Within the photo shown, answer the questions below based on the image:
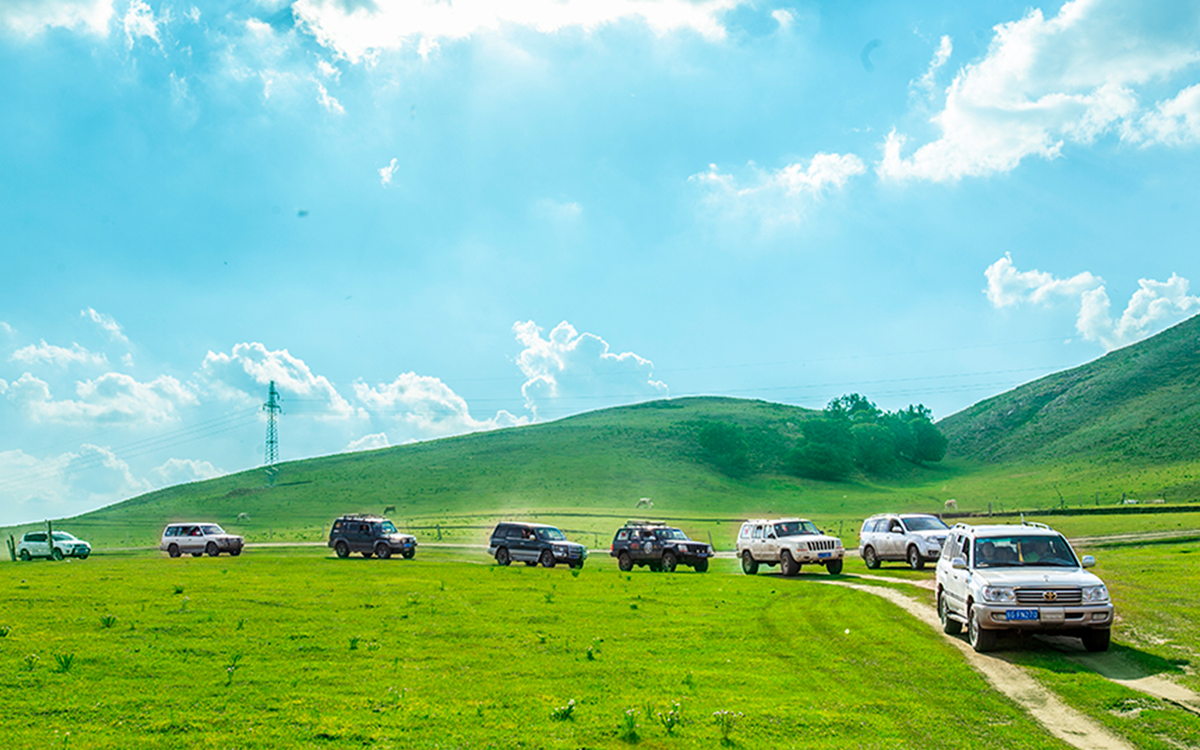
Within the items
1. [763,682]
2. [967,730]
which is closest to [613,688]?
[763,682]

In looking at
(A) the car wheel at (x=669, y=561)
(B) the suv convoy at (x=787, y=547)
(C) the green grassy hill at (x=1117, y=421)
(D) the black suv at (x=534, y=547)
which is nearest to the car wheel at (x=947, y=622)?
(B) the suv convoy at (x=787, y=547)

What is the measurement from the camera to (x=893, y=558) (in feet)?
110

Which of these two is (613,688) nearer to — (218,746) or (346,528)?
(218,746)

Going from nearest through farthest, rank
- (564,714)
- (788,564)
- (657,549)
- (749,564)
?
1. (564,714)
2. (788,564)
3. (749,564)
4. (657,549)

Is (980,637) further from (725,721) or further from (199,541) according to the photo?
(199,541)

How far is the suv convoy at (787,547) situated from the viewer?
31703mm

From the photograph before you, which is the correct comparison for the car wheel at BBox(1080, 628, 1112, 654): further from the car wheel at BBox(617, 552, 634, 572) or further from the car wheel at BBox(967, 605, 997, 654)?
the car wheel at BBox(617, 552, 634, 572)

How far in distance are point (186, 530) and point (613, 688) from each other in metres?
44.4

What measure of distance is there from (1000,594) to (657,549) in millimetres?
22690

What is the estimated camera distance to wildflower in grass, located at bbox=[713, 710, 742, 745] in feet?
32.1

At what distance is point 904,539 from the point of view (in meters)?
33.2

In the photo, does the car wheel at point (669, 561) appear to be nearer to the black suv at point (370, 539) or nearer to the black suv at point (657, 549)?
the black suv at point (657, 549)

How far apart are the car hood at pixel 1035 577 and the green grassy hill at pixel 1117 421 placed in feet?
427

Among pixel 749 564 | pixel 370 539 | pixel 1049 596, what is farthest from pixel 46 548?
pixel 1049 596
